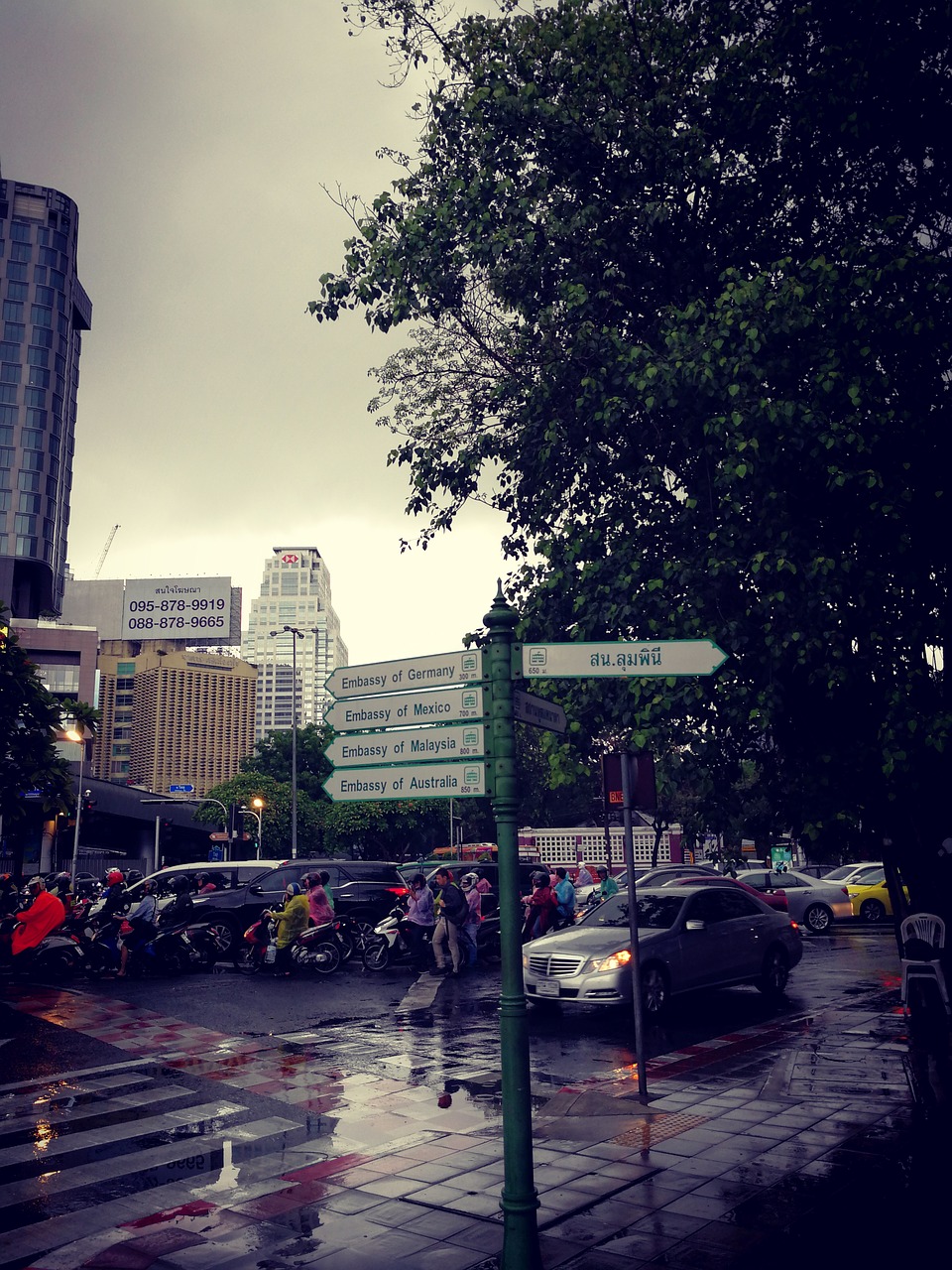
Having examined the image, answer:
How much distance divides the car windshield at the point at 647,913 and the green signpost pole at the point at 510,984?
7.54 meters

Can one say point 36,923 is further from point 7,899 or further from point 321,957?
point 7,899

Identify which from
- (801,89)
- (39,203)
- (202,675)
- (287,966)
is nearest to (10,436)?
(39,203)

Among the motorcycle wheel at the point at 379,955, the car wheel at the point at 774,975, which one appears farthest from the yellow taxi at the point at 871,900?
the motorcycle wheel at the point at 379,955

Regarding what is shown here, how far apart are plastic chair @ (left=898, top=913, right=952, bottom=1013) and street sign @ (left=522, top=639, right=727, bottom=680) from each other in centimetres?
667

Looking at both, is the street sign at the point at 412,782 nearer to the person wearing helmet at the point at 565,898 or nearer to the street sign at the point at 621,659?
the street sign at the point at 621,659

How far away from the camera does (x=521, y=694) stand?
5168 mm

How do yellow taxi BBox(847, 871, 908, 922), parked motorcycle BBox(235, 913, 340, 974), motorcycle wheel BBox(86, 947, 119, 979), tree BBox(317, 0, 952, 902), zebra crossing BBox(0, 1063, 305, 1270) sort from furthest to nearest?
yellow taxi BBox(847, 871, 908, 922), motorcycle wheel BBox(86, 947, 119, 979), parked motorcycle BBox(235, 913, 340, 974), tree BBox(317, 0, 952, 902), zebra crossing BBox(0, 1063, 305, 1270)

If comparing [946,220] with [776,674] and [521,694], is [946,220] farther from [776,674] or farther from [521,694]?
→ [521,694]

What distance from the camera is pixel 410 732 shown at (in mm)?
5152

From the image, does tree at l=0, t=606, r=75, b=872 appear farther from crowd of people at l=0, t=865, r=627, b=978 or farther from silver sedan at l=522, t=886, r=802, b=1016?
silver sedan at l=522, t=886, r=802, b=1016

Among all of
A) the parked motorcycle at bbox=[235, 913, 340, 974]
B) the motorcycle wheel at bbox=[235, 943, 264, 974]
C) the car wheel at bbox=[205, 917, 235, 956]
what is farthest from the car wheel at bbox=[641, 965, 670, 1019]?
the car wheel at bbox=[205, 917, 235, 956]

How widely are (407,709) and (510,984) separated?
4.72 ft

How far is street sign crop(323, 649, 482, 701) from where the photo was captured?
5.17m

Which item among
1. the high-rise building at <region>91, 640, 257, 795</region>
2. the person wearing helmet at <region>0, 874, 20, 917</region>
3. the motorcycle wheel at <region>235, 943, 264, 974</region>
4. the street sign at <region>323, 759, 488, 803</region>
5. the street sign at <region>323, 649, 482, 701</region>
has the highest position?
the high-rise building at <region>91, 640, 257, 795</region>
